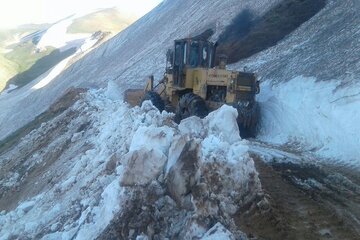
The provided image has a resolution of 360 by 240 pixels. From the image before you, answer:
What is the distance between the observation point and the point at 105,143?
49.4 feet

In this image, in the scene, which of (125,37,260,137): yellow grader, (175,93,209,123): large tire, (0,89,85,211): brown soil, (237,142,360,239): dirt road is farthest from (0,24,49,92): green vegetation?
(237,142,360,239): dirt road

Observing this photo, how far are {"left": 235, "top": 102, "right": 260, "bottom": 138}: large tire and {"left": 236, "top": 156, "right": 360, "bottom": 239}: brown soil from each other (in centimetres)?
441

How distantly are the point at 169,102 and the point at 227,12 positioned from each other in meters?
19.5

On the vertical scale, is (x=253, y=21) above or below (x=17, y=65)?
above

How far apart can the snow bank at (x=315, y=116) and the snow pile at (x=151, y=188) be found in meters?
4.16

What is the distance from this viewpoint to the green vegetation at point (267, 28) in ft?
88.2

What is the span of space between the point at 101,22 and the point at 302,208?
104076mm

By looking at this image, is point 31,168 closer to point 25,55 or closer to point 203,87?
point 203,87

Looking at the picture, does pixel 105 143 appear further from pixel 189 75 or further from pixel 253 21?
pixel 253 21

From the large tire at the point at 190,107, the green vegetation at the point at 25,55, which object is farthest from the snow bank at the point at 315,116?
the green vegetation at the point at 25,55

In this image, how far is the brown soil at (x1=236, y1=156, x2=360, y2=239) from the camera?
879 cm

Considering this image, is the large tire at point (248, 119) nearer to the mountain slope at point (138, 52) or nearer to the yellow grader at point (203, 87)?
the yellow grader at point (203, 87)

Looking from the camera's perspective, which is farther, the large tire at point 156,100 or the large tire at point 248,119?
the large tire at point 156,100

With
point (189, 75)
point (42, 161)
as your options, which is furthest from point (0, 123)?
point (189, 75)
